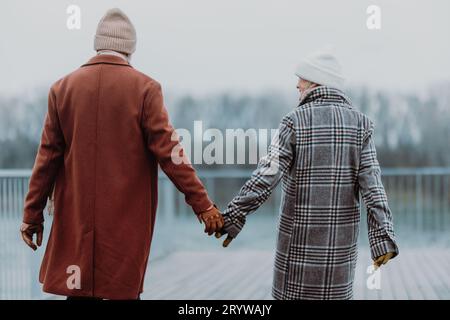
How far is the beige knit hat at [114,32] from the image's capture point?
267cm

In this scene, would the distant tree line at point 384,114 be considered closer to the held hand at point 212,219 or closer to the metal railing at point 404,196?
the metal railing at point 404,196

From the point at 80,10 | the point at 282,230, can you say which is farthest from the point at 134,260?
the point at 80,10

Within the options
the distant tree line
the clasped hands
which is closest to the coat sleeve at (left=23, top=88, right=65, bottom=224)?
the clasped hands

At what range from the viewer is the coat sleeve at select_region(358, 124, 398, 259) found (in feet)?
8.46

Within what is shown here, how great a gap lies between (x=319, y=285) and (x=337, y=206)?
0.96ft

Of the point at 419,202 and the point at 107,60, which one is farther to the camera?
the point at 419,202

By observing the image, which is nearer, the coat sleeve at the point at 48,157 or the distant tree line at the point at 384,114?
the coat sleeve at the point at 48,157

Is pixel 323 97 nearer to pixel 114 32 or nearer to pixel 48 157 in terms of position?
pixel 114 32

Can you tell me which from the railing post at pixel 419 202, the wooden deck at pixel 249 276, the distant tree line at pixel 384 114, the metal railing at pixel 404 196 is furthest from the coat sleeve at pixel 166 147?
the railing post at pixel 419 202

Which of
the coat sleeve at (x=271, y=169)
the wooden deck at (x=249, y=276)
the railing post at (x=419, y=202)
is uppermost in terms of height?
the coat sleeve at (x=271, y=169)

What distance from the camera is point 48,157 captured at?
2.63 metres

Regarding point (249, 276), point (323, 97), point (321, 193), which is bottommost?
point (249, 276)

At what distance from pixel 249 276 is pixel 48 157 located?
3.43 metres

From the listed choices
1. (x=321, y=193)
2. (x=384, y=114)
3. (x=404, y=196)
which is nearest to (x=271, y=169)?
(x=321, y=193)
